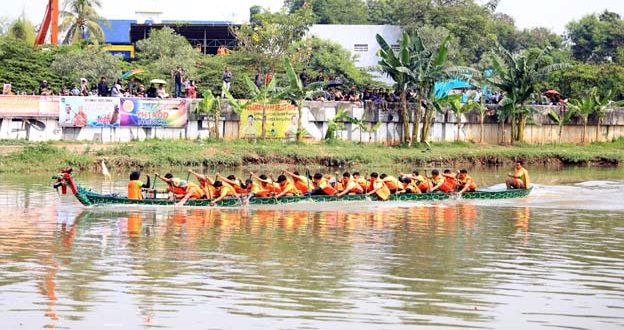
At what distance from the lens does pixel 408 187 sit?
2812 cm

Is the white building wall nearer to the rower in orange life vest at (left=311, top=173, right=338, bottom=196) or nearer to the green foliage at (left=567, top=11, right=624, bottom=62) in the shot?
the green foliage at (left=567, top=11, right=624, bottom=62)

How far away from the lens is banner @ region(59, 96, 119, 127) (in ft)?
117

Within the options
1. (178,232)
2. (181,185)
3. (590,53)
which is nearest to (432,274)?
(178,232)

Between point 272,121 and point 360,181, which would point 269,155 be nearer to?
point 272,121

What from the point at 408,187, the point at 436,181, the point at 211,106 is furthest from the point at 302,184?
the point at 211,106

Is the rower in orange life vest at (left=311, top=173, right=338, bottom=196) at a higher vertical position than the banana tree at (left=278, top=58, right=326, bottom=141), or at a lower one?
lower

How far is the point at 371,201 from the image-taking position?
27.5 metres

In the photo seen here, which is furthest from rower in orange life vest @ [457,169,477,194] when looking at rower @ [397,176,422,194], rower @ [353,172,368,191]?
rower @ [353,172,368,191]

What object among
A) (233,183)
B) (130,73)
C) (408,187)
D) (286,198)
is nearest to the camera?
(233,183)

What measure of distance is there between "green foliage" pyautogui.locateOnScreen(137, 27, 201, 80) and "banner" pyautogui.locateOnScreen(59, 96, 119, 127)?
25.8 feet

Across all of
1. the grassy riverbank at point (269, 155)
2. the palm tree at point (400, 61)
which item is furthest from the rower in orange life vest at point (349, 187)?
the palm tree at point (400, 61)

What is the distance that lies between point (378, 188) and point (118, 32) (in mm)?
42171

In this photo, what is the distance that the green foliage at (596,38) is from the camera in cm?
6581

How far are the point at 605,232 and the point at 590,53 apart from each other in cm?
4617
